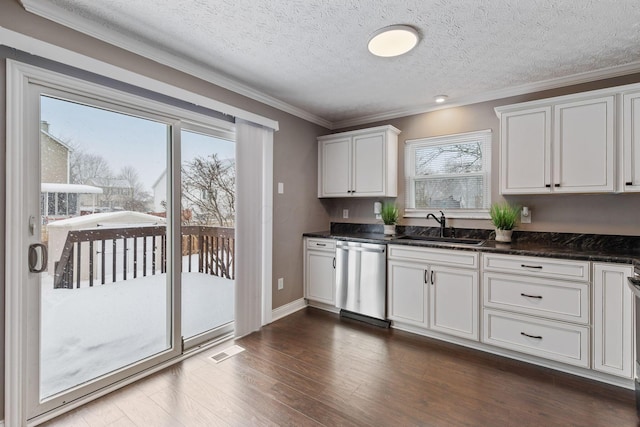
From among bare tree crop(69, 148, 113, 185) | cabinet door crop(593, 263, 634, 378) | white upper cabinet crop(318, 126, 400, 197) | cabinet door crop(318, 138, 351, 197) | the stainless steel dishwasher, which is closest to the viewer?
bare tree crop(69, 148, 113, 185)

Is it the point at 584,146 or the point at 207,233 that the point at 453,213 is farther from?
the point at 207,233

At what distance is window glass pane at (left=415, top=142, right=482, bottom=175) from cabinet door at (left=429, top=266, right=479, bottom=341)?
4.07 ft

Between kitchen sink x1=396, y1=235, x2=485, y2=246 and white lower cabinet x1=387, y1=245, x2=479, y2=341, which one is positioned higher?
kitchen sink x1=396, y1=235, x2=485, y2=246

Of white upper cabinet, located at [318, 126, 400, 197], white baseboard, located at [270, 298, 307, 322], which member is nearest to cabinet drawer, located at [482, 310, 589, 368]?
white upper cabinet, located at [318, 126, 400, 197]

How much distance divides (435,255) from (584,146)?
4.89ft

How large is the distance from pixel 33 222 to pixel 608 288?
3828 millimetres

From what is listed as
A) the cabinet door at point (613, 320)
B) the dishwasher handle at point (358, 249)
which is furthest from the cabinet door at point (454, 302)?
the cabinet door at point (613, 320)

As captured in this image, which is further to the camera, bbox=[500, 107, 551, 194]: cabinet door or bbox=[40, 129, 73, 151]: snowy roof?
bbox=[500, 107, 551, 194]: cabinet door

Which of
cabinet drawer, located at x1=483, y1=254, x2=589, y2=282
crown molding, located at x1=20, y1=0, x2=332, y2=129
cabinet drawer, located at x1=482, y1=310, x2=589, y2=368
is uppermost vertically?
crown molding, located at x1=20, y1=0, x2=332, y2=129

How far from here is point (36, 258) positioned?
1732 mm

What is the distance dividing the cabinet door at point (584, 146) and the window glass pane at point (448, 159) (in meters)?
0.77

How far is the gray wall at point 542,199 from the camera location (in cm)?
250

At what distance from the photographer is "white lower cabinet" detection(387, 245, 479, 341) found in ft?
8.61

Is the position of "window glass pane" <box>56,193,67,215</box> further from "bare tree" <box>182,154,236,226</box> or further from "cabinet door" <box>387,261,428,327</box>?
"cabinet door" <box>387,261,428,327</box>
